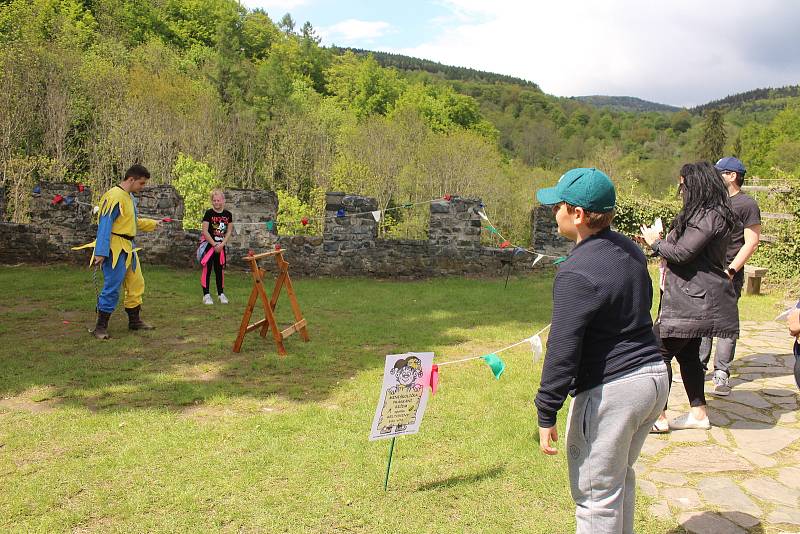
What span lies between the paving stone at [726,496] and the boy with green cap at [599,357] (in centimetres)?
151

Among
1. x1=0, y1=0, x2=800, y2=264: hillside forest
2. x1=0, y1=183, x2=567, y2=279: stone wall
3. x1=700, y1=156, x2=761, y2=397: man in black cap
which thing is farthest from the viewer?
x1=0, y1=0, x2=800, y2=264: hillside forest

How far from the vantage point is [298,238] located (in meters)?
12.3

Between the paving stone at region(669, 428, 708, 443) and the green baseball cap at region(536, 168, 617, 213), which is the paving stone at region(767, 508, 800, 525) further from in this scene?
the green baseball cap at region(536, 168, 617, 213)

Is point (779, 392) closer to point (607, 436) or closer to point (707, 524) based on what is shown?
point (707, 524)

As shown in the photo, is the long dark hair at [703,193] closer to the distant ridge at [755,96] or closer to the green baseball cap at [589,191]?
the green baseball cap at [589,191]

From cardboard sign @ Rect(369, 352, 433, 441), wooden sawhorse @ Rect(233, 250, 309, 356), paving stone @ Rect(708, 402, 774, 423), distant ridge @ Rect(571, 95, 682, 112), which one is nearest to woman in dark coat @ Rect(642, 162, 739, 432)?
paving stone @ Rect(708, 402, 774, 423)

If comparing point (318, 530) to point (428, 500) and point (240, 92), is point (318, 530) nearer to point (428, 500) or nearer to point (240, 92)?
point (428, 500)

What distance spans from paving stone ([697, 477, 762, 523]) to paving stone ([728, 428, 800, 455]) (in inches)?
28.1

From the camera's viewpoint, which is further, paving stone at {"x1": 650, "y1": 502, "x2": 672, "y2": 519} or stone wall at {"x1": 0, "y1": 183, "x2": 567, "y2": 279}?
stone wall at {"x1": 0, "y1": 183, "x2": 567, "y2": 279}

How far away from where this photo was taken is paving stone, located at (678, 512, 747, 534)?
3348 millimetres

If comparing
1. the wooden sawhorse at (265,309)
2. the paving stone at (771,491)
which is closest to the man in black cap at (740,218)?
the paving stone at (771,491)

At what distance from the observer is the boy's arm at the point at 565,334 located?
2391 mm

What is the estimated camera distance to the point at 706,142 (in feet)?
197

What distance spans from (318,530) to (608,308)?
6.49ft
